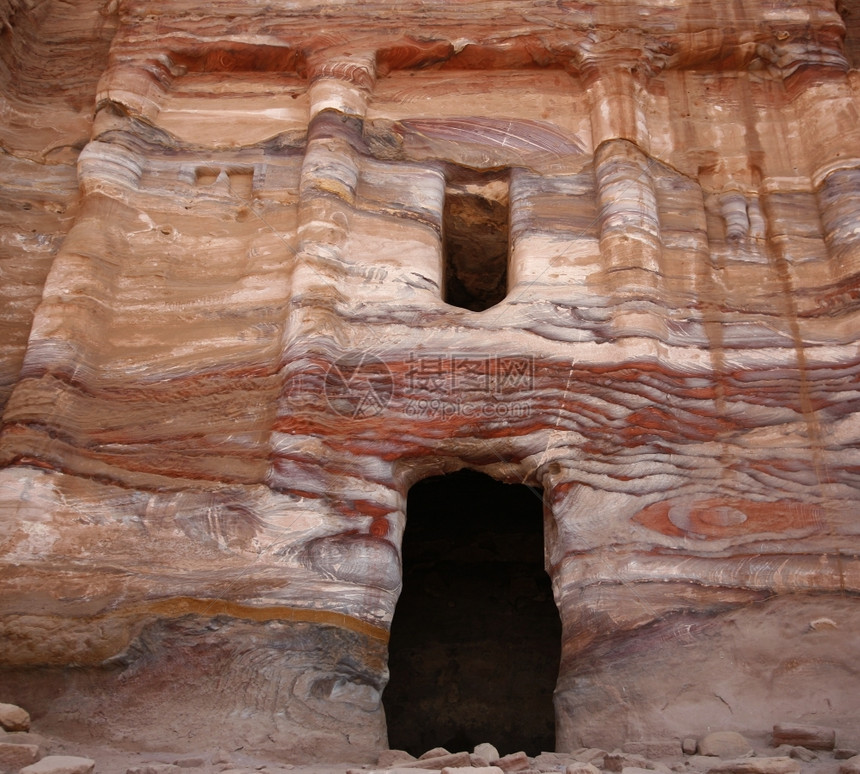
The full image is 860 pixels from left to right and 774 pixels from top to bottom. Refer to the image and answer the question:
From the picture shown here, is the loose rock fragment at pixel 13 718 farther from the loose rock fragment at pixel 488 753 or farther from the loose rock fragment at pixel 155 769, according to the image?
the loose rock fragment at pixel 488 753

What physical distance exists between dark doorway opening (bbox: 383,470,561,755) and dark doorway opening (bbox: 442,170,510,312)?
2.06m

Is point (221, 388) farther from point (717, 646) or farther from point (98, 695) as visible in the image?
point (717, 646)

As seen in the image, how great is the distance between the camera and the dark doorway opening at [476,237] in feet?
27.5

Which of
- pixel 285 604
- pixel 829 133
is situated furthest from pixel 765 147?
pixel 285 604

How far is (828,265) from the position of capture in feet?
24.9

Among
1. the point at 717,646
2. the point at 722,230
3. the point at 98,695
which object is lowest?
the point at 98,695

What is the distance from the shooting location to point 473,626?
945 cm

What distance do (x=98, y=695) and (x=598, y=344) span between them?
13.2 feet

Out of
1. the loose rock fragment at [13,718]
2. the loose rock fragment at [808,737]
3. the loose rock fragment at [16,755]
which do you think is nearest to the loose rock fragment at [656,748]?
the loose rock fragment at [808,737]

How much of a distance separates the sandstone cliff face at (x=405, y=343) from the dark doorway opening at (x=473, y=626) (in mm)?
1920

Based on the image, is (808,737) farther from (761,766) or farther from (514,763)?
(514,763)
